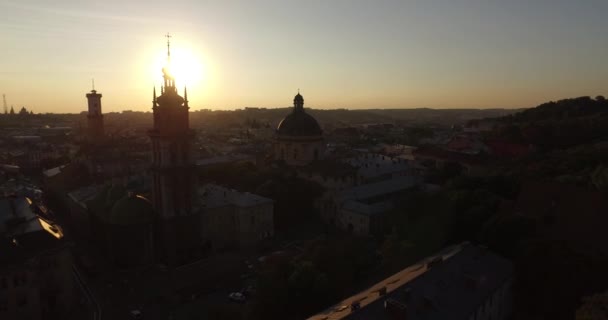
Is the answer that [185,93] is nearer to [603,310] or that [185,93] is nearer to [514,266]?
[514,266]

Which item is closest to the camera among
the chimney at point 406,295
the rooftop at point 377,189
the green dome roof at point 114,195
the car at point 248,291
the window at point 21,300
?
the chimney at point 406,295

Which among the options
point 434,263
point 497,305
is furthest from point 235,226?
point 497,305

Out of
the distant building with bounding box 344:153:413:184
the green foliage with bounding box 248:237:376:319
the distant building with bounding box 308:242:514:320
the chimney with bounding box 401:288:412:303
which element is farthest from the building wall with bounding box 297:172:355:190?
the chimney with bounding box 401:288:412:303

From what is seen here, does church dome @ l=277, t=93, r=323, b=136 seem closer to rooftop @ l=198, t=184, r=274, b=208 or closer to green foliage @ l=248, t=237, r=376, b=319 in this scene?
rooftop @ l=198, t=184, r=274, b=208

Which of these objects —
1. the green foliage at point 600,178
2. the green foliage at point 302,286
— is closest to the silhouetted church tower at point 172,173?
the green foliage at point 302,286

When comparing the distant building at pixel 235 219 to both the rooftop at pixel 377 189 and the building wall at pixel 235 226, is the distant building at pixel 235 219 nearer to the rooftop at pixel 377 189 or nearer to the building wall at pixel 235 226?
the building wall at pixel 235 226

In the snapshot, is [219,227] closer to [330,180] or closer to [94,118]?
[330,180]
